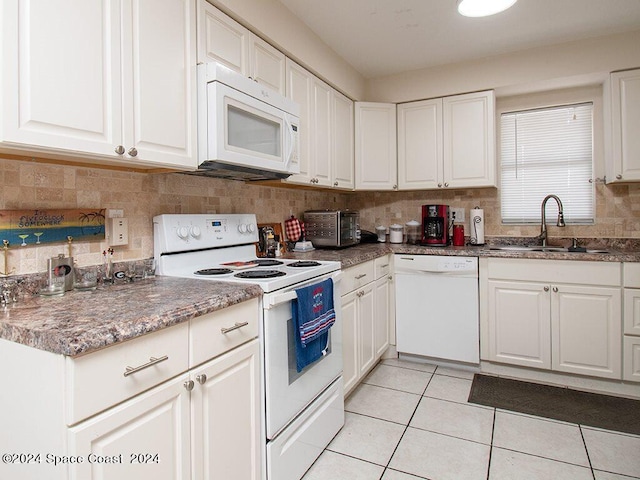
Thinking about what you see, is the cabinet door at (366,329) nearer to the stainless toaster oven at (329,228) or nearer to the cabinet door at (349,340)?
the cabinet door at (349,340)

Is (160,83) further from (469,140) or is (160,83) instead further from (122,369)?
(469,140)

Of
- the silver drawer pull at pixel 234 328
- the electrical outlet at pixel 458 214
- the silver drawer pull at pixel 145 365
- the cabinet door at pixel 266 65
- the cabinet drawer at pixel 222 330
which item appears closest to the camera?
the silver drawer pull at pixel 145 365

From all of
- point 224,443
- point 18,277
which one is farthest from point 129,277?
point 224,443

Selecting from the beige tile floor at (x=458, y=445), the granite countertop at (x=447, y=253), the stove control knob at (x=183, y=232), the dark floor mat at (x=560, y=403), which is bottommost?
the beige tile floor at (x=458, y=445)

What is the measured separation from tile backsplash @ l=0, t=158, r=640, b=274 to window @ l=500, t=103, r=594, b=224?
10cm

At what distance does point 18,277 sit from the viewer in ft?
4.19

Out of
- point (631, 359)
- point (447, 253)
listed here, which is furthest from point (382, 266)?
point (631, 359)

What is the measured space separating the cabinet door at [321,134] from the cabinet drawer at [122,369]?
1734 mm

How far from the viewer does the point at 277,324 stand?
4.98ft

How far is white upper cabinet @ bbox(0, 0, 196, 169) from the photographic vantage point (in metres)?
1.06

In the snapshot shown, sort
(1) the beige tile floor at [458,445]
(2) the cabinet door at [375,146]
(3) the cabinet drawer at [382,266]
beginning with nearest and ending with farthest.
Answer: (1) the beige tile floor at [458,445], (3) the cabinet drawer at [382,266], (2) the cabinet door at [375,146]

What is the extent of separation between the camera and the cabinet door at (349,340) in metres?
2.22

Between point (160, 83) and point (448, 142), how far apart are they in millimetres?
2403

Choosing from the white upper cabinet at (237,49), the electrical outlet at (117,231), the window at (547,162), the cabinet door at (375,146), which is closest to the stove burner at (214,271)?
the electrical outlet at (117,231)
